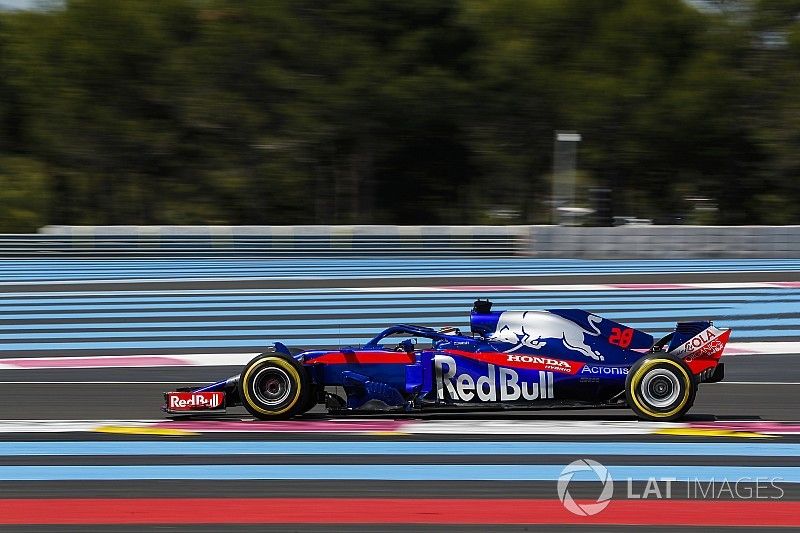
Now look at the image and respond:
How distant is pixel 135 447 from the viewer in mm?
7176

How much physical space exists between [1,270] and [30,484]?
1322 centimetres

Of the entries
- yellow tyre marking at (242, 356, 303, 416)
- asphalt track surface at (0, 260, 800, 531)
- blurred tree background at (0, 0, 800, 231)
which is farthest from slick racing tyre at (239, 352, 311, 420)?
blurred tree background at (0, 0, 800, 231)

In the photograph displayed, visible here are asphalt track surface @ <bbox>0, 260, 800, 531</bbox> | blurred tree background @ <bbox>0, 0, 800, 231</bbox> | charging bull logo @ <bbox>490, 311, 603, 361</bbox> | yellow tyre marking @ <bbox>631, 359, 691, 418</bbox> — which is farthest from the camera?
blurred tree background @ <bbox>0, 0, 800, 231</bbox>

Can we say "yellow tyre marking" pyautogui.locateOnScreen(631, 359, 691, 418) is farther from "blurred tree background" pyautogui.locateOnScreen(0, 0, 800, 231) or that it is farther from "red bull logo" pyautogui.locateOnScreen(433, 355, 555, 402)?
"blurred tree background" pyautogui.locateOnScreen(0, 0, 800, 231)

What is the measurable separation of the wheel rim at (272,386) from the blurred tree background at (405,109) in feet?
51.8

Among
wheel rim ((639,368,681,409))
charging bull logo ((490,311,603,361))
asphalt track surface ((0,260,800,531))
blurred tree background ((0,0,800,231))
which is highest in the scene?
blurred tree background ((0,0,800,231))

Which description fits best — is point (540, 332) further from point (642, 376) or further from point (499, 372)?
point (642, 376)

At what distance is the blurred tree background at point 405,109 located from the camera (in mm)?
23625

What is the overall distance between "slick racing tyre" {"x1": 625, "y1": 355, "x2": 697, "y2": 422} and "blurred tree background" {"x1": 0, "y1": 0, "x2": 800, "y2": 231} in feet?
51.0

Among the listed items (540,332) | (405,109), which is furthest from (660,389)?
(405,109)

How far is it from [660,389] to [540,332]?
90cm

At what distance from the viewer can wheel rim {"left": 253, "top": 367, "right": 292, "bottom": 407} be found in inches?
302

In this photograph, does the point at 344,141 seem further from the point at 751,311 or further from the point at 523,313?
the point at 523,313

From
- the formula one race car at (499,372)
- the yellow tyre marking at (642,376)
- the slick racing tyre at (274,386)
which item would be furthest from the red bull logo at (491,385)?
the slick racing tyre at (274,386)
